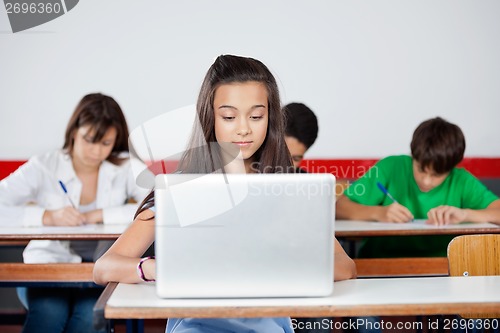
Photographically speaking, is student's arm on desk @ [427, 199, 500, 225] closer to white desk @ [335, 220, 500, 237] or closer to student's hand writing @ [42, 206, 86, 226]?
white desk @ [335, 220, 500, 237]

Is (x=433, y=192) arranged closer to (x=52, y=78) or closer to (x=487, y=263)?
(x=487, y=263)

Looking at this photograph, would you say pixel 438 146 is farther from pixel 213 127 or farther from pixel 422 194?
pixel 213 127

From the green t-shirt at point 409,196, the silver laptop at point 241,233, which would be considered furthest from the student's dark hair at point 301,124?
the silver laptop at point 241,233

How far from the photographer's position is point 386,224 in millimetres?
2625

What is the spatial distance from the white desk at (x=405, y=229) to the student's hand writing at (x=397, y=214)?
3 cm

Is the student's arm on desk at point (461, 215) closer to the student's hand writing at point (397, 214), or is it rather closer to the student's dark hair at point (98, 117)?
the student's hand writing at point (397, 214)

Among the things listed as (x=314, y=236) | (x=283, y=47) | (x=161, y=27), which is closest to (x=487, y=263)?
(x=314, y=236)

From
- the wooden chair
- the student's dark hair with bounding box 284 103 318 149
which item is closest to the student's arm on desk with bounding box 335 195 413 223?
the student's dark hair with bounding box 284 103 318 149

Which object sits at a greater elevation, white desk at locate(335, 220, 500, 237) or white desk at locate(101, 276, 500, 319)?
white desk at locate(101, 276, 500, 319)

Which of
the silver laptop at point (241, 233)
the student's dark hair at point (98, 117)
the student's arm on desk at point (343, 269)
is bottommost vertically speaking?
the student's arm on desk at point (343, 269)

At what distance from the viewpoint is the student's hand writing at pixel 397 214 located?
2.65 m

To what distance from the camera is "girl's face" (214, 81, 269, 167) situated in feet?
5.26

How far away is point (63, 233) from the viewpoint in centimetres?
242

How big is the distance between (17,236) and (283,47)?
1947mm
